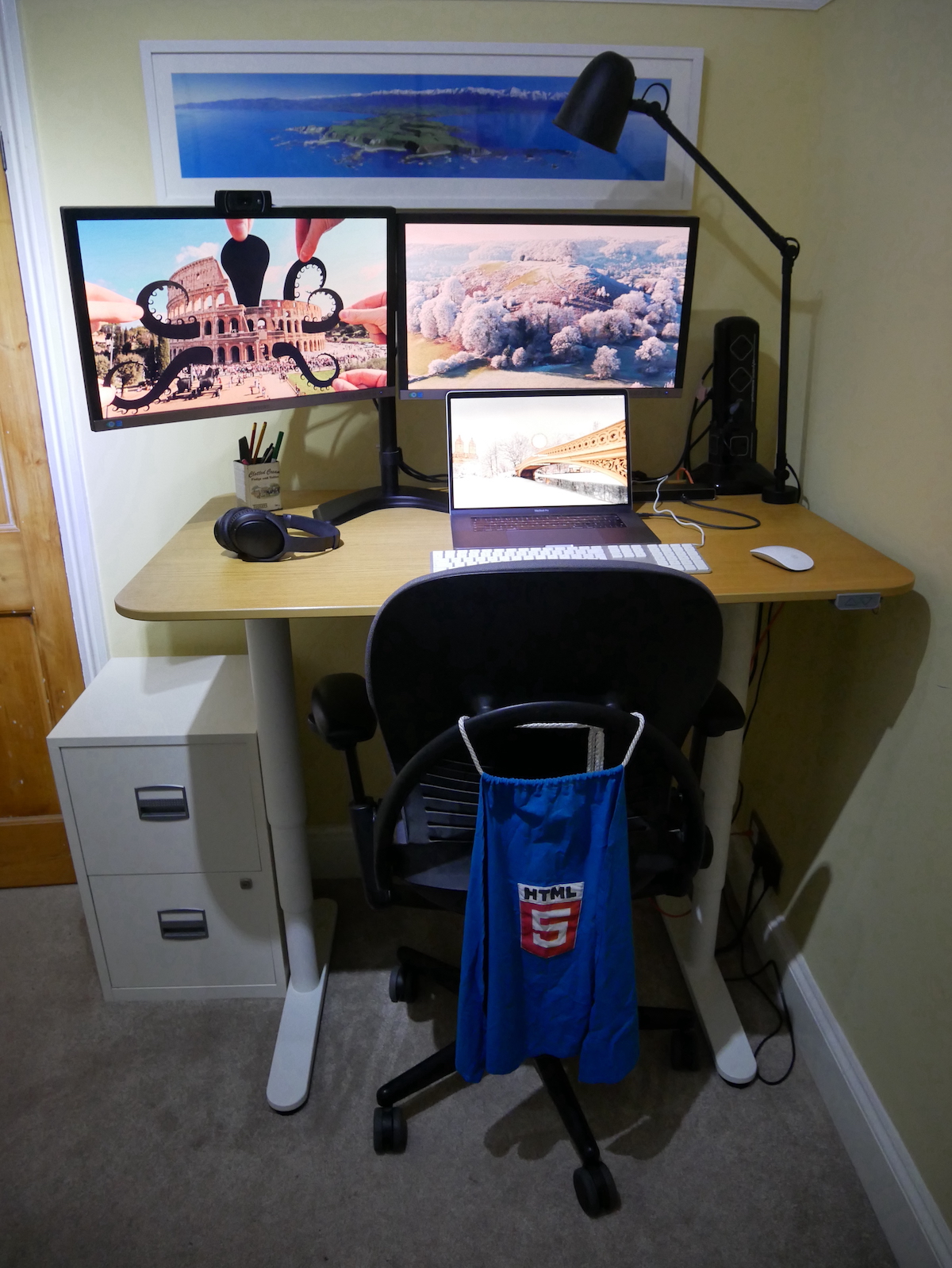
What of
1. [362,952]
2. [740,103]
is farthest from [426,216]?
[362,952]

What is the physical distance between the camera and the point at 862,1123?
1.40 meters

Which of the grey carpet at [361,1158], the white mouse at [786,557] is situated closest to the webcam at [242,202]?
the white mouse at [786,557]

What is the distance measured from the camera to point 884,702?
1414 mm

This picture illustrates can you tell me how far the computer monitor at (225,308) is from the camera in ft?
4.40

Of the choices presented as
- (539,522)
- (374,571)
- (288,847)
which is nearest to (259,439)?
(374,571)

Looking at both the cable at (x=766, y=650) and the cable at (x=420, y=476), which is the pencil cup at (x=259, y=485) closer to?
the cable at (x=420, y=476)

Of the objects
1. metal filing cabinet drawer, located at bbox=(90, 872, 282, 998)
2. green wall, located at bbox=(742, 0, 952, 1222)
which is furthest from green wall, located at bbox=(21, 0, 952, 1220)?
metal filing cabinet drawer, located at bbox=(90, 872, 282, 998)

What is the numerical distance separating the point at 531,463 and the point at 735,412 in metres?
0.46

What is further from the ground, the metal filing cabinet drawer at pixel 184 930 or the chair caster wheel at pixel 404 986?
the metal filing cabinet drawer at pixel 184 930

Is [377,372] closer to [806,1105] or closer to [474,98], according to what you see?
[474,98]

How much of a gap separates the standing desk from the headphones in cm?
2

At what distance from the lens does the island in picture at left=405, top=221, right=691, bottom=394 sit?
5.09 feet

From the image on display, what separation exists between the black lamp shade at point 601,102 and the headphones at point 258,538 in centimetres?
83

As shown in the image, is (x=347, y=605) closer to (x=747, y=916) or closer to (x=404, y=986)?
(x=404, y=986)
